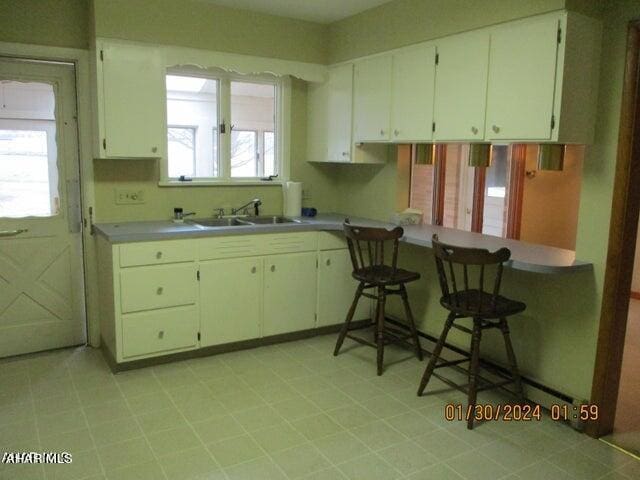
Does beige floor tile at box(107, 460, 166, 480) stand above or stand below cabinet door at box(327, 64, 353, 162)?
below

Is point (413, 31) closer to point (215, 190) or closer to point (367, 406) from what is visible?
point (215, 190)

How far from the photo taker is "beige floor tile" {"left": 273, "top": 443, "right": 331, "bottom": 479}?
239 cm

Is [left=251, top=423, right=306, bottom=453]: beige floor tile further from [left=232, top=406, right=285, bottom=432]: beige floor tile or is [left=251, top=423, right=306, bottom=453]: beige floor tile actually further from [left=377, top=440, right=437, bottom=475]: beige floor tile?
[left=377, top=440, right=437, bottom=475]: beige floor tile

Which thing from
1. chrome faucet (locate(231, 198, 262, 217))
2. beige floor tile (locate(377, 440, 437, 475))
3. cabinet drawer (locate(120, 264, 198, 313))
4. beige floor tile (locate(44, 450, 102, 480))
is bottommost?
beige floor tile (locate(44, 450, 102, 480))

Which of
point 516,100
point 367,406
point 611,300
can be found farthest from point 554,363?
point 516,100

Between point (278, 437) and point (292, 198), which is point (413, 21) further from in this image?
point (278, 437)

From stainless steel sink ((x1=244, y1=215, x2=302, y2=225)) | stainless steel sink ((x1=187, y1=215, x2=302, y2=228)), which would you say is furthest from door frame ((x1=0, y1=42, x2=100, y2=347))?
stainless steel sink ((x1=244, y1=215, x2=302, y2=225))

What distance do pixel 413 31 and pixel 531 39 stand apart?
3.14 ft

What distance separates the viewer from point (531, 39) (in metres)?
2.72

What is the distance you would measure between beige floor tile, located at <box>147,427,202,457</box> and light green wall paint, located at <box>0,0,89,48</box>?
2.59 metres

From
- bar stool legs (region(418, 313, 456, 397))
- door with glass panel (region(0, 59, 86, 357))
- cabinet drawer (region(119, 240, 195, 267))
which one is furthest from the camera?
door with glass panel (region(0, 59, 86, 357))

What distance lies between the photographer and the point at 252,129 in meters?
4.35

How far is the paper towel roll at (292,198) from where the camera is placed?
4.32 meters

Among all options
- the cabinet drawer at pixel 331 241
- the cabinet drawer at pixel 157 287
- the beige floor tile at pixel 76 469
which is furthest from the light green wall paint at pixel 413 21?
the beige floor tile at pixel 76 469
